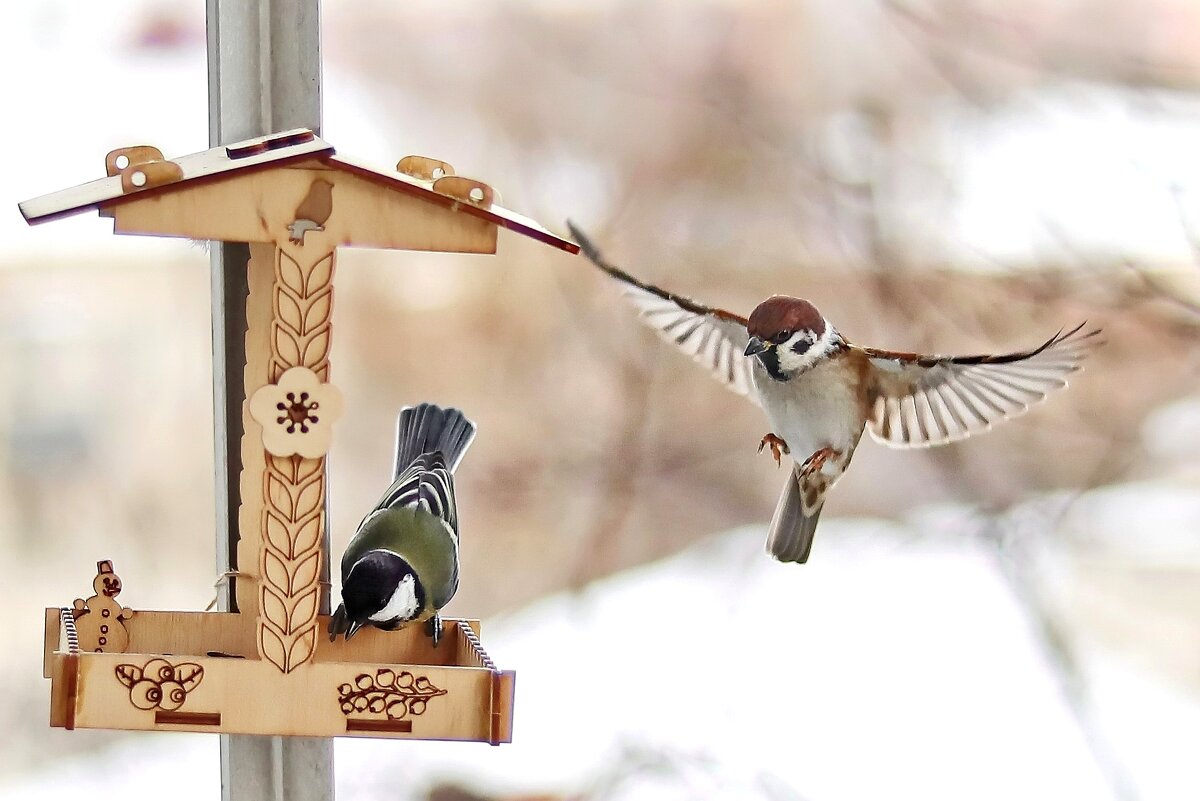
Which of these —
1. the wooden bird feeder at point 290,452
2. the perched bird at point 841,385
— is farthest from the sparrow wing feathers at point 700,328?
the wooden bird feeder at point 290,452

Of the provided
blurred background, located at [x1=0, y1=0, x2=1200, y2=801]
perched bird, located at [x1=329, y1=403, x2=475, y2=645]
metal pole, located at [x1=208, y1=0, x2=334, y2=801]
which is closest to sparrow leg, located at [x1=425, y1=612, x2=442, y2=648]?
perched bird, located at [x1=329, y1=403, x2=475, y2=645]

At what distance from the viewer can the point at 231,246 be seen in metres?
1.12

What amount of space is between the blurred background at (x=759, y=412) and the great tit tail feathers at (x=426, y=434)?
16 cm

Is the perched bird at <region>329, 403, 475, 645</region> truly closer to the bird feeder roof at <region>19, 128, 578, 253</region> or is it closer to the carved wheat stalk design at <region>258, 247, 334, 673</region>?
the carved wheat stalk design at <region>258, 247, 334, 673</region>

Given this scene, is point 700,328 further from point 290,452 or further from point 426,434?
point 290,452

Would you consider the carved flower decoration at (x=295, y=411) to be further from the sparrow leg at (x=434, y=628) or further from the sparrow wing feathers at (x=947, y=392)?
the sparrow wing feathers at (x=947, y=392)

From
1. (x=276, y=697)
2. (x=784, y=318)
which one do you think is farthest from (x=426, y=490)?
(x=784, y=318)

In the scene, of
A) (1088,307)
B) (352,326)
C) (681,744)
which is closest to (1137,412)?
(1088,307)

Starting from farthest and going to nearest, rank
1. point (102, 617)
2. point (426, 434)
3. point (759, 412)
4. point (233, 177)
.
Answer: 1. point (759, 412)
2. point (426, 434)
3. point (102, 617)
4. point (233, 177)

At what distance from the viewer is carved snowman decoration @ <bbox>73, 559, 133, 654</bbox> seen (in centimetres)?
95

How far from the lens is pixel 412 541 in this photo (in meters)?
0.96

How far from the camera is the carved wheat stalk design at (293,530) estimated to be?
881mm

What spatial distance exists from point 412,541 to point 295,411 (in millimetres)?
142

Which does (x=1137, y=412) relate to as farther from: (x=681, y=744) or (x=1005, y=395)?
(x=681, y=744)
